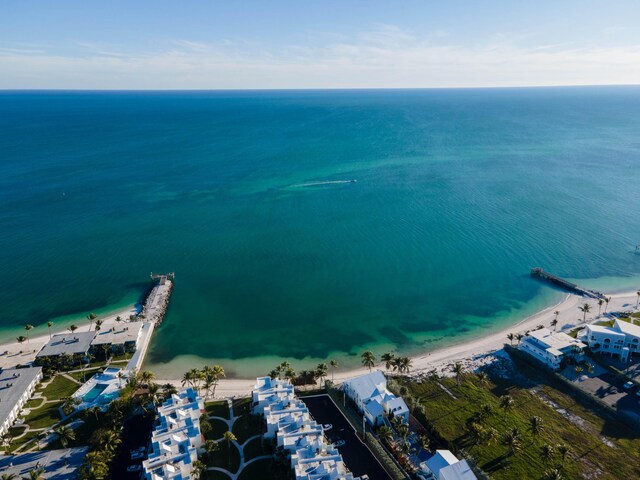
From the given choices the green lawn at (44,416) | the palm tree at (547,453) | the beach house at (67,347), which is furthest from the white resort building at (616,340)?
the beach house at (67,347)

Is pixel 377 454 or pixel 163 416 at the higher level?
pixel 163 416

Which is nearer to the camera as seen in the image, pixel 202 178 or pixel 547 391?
pixel 547 391

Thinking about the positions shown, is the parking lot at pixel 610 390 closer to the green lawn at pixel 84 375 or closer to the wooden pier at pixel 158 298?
the wooden pier at pixel 158 298

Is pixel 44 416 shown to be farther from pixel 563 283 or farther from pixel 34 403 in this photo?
pixel 563 283

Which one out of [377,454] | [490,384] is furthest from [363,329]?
[377,454]

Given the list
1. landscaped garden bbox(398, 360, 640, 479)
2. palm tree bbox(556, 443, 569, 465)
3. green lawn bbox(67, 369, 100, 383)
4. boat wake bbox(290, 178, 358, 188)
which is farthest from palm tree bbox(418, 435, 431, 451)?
boat wake bbox(290, 178, 358, 188)

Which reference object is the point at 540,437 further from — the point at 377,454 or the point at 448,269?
the point at 448,269
